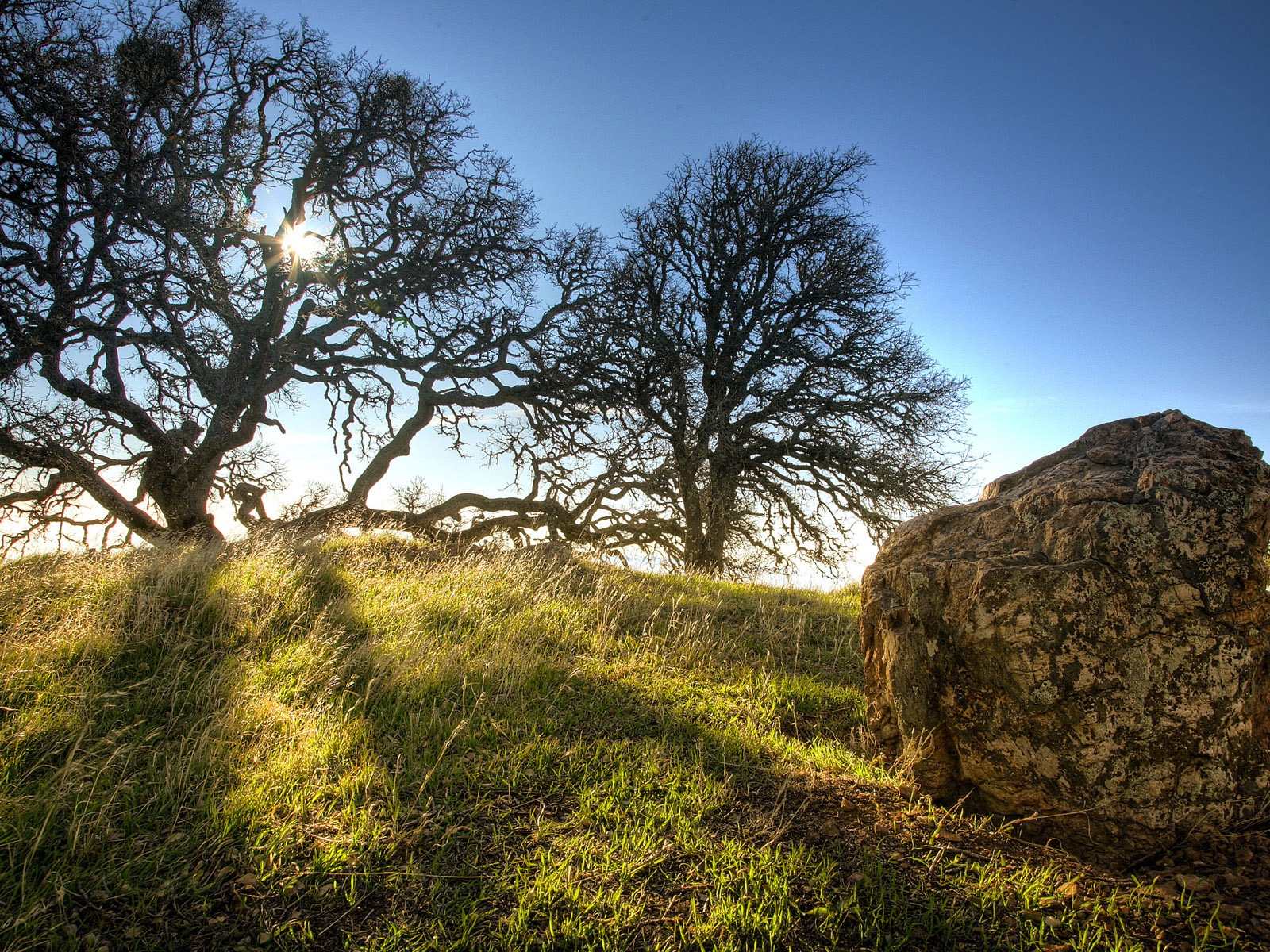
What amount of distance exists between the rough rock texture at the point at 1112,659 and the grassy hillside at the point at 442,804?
0.34 meters

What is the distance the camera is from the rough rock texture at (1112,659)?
9.62ft

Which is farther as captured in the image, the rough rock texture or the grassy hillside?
the rough rock texture

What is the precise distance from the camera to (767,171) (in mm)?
14852

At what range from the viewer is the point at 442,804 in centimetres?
329

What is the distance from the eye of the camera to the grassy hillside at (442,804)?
2559mm

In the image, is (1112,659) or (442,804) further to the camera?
(442,804)

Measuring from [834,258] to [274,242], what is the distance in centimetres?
1203

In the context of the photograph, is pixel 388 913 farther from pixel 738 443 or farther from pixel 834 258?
pixel 834 258

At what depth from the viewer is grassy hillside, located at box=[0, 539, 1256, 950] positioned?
8.39 ft

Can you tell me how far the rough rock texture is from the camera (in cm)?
293

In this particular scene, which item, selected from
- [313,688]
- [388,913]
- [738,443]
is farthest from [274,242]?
[388,913]

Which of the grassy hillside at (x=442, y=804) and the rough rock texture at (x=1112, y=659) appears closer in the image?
the grassy hillside at (x=442, y=804)

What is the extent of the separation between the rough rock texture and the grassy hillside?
34 centimetres

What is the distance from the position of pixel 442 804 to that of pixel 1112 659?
343 cm
